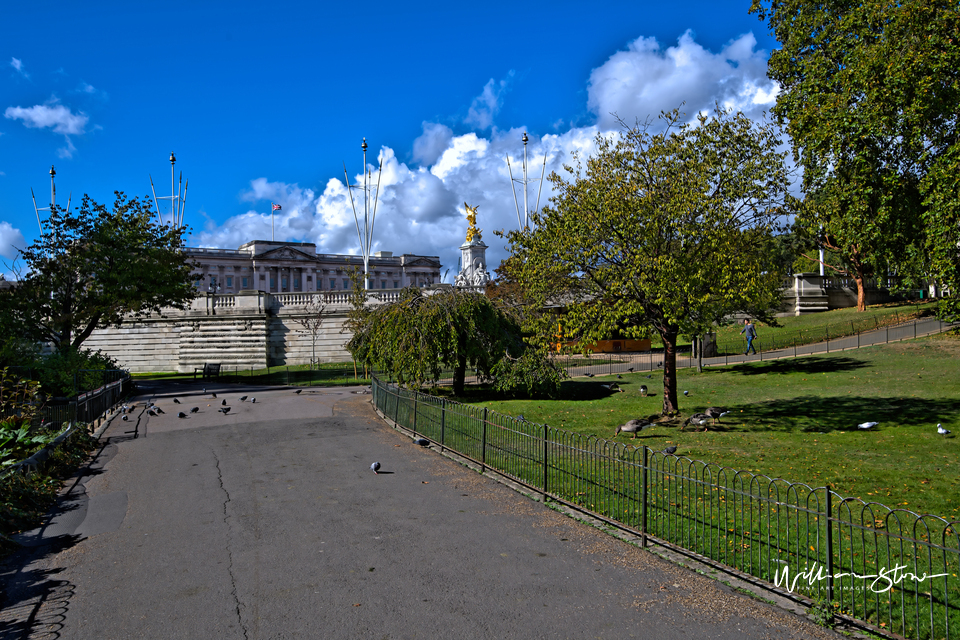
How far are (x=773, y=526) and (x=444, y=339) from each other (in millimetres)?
14980

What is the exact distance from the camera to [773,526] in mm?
9031

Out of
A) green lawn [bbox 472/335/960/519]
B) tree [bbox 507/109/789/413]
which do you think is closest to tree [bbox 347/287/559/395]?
green lawn [bbox 472/335/960/519]

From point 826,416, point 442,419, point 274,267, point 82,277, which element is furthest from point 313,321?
point 274,267

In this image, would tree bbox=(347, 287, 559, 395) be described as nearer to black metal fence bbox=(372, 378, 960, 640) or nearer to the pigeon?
black metal fence bbox=(372, 378, 960, 640)

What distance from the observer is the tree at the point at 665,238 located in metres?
15.7

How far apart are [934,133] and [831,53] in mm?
4756

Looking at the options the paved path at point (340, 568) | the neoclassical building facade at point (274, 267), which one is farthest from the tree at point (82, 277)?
the neoclassical building facade at point (274, 267)

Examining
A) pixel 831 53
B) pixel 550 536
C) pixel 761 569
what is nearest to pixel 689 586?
pixel 761 569

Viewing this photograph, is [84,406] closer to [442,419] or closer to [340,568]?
[442,419]

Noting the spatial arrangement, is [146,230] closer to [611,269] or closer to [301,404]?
[301,404]

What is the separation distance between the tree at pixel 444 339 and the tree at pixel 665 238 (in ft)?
19.4

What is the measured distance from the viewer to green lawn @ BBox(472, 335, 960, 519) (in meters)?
11.3

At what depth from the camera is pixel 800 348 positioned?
106ft

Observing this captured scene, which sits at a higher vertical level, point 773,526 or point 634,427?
point 634,427
